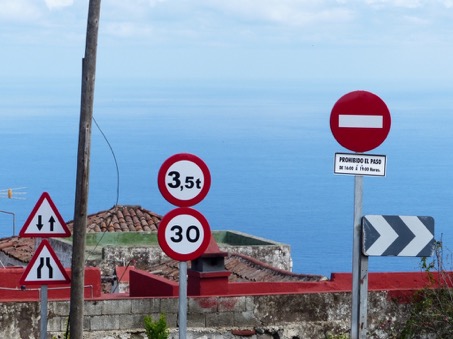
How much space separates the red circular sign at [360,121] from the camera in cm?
1030

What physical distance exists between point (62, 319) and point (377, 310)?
149 inches

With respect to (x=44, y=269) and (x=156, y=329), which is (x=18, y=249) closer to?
(x=44, y=269)

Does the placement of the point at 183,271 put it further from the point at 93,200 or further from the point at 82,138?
the point at 93,200

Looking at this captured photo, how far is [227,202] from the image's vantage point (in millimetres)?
179000

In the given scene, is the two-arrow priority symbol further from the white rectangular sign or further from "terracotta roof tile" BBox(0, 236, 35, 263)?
"terracotta roof tile" BBox(0, 236, 35, 263)

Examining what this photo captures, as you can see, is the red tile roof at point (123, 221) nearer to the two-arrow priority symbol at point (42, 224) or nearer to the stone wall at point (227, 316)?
the stone wall at point (227, 316)

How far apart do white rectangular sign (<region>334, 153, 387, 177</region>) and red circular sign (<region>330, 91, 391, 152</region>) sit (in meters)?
0.07

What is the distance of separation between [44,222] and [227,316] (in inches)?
108

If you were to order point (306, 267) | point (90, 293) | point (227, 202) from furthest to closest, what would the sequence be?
point (227, 202) → point (306, 267) → point (90, 293)

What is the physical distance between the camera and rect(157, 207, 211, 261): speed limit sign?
1040 centimetres

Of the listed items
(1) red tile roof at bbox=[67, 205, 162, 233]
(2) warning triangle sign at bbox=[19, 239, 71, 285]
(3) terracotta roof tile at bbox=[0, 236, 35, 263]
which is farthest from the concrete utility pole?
(1) red tile roof at bbox=[67, 205, 162, 233]

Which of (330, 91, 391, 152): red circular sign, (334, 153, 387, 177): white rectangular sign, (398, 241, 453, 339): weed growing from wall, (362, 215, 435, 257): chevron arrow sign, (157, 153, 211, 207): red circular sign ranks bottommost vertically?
(398, 241, 453, 339): weed growing from wall

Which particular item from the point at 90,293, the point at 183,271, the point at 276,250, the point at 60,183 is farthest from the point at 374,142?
the point at 60,183

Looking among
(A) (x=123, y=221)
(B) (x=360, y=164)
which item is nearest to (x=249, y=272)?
(A) (x=123, y=221)
